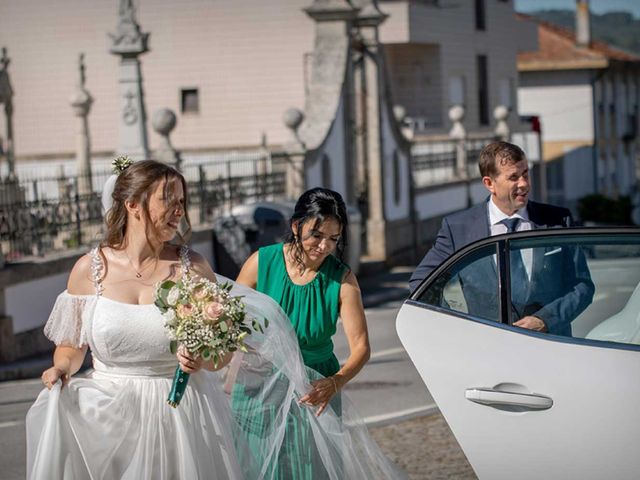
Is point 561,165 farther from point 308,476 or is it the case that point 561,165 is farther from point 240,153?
point 308,476

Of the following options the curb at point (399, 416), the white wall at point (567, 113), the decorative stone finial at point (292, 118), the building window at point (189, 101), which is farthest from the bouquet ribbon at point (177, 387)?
the white wall at point (567, 113)

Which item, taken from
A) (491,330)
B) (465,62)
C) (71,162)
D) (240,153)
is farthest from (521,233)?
(465,62)

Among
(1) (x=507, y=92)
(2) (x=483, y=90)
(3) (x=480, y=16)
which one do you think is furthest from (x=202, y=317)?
(1) (x=507, y=92)

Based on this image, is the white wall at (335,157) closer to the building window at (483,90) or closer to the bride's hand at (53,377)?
the bride's hand at (53,377)

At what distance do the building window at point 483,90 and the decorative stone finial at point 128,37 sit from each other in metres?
32.9

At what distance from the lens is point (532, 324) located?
5176 mm

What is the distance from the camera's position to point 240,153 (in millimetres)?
30484

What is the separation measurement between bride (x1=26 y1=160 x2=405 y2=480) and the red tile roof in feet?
172

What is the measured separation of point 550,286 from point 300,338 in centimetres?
106

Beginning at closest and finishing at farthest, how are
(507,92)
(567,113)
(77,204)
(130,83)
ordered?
(77,204)
(130,83)
(507,92)
(567,113)

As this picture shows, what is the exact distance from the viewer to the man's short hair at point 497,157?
6539mm

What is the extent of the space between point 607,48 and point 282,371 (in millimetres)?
62595

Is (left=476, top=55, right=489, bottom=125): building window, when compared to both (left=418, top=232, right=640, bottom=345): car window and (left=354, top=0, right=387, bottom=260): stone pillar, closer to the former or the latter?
(left=354, top=0, right=387, bottom=260): stone pillar

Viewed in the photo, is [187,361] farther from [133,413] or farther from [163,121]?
[163,121]
